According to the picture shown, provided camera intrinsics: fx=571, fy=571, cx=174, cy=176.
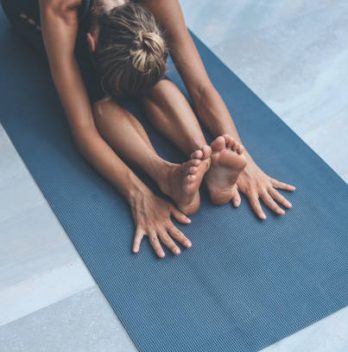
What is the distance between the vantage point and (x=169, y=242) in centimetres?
156

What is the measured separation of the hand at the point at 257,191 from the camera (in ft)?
5.47

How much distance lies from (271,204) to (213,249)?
0.23 metres

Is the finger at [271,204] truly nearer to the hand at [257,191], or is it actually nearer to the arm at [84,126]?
the hand at [257,191]

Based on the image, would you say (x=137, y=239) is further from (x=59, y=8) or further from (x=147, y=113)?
(x=59, y=8)

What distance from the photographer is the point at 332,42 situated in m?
2.29

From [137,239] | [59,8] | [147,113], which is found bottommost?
[137,239]

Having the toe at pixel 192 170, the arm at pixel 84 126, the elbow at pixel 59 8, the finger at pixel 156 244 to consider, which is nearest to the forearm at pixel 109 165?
the arm at pixel 84 126

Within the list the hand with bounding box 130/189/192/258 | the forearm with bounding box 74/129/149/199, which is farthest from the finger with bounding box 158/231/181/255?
the forearm with bounding box 74/129/149/199

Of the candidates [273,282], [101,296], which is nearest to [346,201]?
[273,282]

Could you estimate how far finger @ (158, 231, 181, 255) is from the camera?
1.55 meters

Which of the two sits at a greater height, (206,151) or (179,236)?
(206,151)

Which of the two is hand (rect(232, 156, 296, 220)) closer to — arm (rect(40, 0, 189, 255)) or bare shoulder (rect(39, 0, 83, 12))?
arm (rect(40, 0, 189, 255))

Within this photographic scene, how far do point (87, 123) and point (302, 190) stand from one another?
68 cm

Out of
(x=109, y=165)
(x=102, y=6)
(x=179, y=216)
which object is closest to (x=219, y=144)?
(x=179, y=216)
